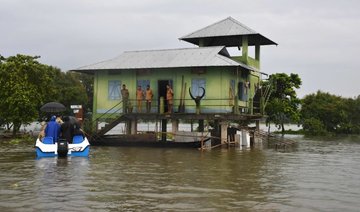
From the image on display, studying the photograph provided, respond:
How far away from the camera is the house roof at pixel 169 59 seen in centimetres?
2606

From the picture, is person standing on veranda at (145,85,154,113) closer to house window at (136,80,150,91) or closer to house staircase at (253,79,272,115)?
house window at (136,80,150,91)

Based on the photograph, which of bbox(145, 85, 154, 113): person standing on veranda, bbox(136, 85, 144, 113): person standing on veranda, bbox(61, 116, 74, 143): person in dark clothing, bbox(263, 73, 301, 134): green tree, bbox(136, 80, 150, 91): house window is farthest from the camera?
bbox(263, 73, 301, 134): green tree

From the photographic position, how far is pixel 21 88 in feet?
103

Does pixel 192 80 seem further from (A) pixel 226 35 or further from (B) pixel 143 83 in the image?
(A) pixel 226 35

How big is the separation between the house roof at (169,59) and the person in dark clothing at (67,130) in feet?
30.9

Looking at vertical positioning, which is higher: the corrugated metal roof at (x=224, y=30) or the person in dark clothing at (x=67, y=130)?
the corrugated metal roof at (x=224, y=30)

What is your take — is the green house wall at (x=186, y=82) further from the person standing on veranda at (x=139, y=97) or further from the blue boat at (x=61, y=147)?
the blue boat at (x=61, y=147)

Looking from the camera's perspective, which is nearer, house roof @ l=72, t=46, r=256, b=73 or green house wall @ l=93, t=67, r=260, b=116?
house roof @ l=72, t=46, r=256, b=73

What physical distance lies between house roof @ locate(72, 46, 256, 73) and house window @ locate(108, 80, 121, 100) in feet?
3.37

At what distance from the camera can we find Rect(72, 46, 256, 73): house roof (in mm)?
26062

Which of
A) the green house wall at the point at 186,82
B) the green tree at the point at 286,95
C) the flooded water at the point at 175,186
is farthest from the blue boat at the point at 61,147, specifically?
the green tree at the point at 286,95

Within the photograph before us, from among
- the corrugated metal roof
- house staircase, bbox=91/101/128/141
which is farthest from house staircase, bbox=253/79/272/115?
house staircase, bbox=91/101/128/141

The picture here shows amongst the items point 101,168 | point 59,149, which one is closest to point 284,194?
point 101,168

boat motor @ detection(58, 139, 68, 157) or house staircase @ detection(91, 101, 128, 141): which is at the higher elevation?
house staircase @ detection(91, 101, 128, 141)
